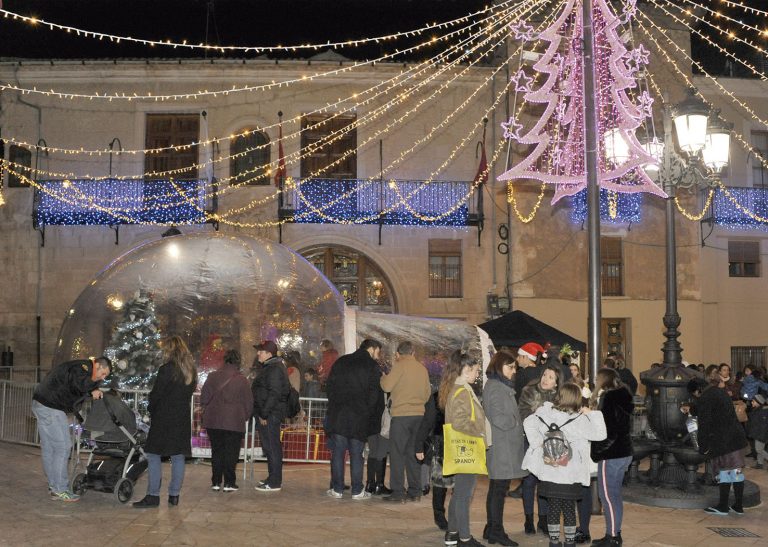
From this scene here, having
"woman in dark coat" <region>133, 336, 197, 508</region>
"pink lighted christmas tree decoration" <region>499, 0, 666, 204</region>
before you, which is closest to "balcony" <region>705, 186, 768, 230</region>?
"pink lighted christmas tree decoration" <region>499, 0, 666, 204</region>

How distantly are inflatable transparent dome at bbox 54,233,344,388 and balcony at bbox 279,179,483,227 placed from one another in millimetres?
8629

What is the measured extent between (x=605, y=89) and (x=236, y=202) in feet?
39.8

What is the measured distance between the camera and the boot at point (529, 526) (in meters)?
8.29

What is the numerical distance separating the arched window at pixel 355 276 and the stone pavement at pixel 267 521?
1265cm

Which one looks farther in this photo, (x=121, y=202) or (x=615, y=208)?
(x=615, y=208)

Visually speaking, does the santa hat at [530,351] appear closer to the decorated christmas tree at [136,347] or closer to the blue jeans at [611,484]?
the blue jeans at [611,484]

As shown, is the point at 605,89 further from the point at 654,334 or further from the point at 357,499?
the point at 654,334

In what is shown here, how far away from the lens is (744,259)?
24.4 m

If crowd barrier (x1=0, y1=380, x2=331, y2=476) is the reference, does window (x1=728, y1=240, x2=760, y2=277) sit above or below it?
above

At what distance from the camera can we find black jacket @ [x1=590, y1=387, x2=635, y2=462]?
25.3 feet

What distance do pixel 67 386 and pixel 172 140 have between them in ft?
47.5

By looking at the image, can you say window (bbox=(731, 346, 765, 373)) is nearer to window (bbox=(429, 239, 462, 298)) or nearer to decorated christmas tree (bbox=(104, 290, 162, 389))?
window (bbox=(429, 239, 462, 298))

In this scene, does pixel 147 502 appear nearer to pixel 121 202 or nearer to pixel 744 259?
pixel 121 202

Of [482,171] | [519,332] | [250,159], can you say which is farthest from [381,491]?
[250,159]
